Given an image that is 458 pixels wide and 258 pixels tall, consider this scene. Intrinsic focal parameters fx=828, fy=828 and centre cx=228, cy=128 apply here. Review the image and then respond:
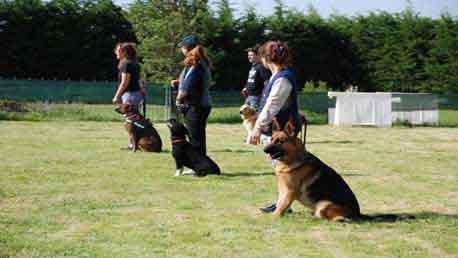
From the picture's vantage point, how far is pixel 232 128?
67.3ft

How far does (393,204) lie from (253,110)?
6.22m

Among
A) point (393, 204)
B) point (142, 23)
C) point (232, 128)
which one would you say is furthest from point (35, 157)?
point (142, 23)

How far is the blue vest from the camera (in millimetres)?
7336

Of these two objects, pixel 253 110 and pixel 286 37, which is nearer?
pixel 253 110

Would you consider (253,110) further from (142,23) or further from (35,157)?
(142,23)

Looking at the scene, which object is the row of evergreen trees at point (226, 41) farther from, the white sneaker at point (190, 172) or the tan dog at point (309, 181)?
the tan dog at point (309, 181)

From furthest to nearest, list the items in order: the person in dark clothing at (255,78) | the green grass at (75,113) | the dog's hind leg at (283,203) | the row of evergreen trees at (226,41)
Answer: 1. the row of evergreen trees at (226,41)
2. the green grass at (75,113)
3. the person in dark clothing at (255,78)
4. the dog's hind leg at (283,203)

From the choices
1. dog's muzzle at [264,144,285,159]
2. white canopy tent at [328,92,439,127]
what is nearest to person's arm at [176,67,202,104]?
dog's muzzle at [264,144,285,159]

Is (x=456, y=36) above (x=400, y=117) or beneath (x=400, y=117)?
above

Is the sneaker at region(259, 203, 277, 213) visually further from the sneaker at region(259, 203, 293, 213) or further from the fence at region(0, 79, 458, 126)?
the fence at region(0, 79, 458, 126)

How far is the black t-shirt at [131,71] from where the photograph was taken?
41.9ft

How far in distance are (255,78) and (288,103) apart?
6776 mm

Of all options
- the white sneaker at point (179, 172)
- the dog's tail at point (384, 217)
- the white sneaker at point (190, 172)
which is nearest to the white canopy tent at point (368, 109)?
the white sneaker at point (190, 172)

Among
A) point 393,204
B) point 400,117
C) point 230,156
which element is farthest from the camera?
point 400,117
